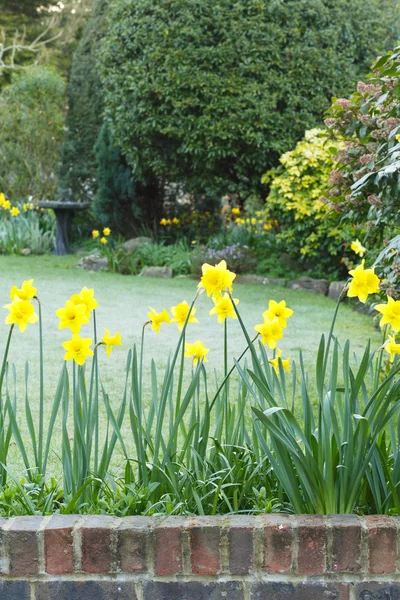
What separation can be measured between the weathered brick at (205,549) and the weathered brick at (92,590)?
181 mm

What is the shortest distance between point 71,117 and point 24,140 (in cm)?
150

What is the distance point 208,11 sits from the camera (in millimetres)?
10164

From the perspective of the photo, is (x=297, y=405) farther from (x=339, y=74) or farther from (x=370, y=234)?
(x=339, y=74)

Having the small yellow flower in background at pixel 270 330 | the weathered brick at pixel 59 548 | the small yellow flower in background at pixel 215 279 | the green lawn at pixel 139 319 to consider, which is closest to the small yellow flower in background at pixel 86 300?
the small yellow flower in background at pixel 215 279

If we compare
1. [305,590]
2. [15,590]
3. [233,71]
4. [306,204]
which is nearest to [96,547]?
[15,590]

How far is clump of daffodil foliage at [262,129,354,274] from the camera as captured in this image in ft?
30.7

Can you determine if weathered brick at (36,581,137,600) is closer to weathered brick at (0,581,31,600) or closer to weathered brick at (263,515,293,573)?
weathered brick at (0,581,31,600)

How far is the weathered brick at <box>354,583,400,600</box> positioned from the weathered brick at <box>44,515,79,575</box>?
747 millimetres

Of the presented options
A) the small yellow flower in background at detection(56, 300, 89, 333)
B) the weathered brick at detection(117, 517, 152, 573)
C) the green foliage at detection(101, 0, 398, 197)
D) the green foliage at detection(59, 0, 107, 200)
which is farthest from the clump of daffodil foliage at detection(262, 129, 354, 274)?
the weathered brick at detection(117, 517, 152, 573)

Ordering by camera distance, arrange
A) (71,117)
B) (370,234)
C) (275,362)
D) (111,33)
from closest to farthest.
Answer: (275,362) → (370,234) → (111,33) → (71,117)

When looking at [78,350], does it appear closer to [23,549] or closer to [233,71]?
[23,549]

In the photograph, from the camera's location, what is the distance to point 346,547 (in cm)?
201

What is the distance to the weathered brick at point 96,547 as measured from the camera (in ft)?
6.63

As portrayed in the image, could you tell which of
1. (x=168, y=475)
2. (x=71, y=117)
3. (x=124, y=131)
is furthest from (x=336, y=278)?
(x=168, y=475)
